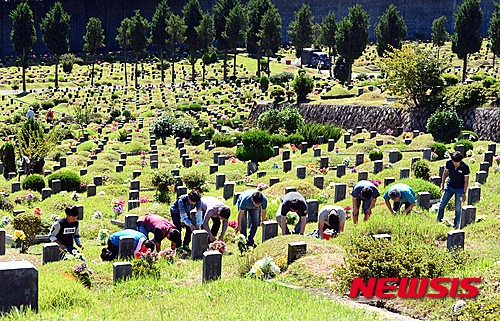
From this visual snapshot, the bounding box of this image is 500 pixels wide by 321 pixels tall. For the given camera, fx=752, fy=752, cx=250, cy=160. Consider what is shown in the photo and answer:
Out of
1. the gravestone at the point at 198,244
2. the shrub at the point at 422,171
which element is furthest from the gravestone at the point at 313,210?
the shrub at the point at 422,171

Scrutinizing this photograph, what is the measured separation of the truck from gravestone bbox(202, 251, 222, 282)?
7029 cm

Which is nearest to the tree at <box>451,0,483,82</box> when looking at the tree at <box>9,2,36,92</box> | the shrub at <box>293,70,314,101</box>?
the shrub at <box>293,70,314,101</box>

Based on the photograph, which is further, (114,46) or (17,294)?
(114,46)

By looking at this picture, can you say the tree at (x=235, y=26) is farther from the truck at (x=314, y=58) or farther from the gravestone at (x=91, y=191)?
the gravestone at (x=91, y=191)

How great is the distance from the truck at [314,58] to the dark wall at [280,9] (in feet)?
70.6

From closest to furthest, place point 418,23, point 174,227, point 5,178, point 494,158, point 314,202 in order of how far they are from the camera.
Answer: point 174,227 → point 314,202 → point 494,158 → point 5,178 → point 418,23

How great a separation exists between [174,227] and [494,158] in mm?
12202

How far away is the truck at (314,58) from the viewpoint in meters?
80.4

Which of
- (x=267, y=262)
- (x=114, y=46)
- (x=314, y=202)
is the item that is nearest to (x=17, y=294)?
(x=267, y=262)

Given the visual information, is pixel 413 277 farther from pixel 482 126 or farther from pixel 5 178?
pixel 482 126

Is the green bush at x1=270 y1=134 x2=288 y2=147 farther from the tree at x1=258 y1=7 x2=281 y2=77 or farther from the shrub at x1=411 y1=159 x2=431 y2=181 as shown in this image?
the tree at x1=258 y1=7 x2=281 y2=77

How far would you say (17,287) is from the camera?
27.8ft

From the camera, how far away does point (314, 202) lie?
53.2 ft

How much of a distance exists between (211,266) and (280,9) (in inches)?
3779
